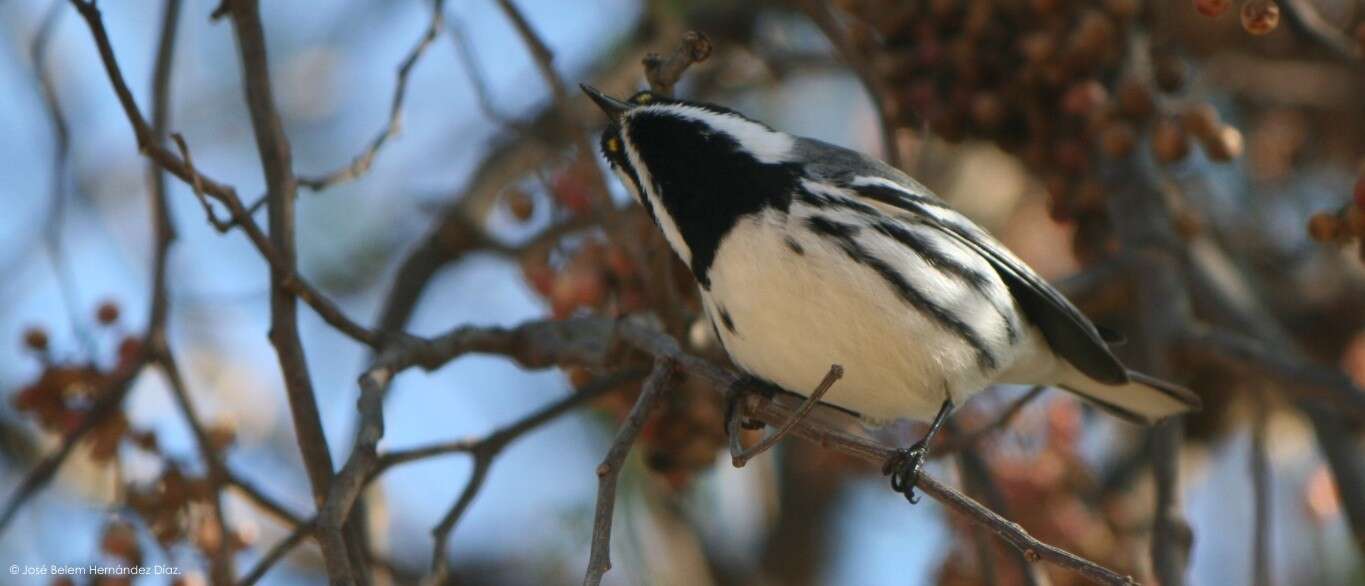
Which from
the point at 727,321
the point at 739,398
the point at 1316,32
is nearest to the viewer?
the point at 739,398

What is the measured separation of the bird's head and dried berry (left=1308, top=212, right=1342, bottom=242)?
1220mm

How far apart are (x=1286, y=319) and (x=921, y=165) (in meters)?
1.62

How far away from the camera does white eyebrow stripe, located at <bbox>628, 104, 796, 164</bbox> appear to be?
3465mm

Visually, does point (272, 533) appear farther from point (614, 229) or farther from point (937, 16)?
point (937, 16)

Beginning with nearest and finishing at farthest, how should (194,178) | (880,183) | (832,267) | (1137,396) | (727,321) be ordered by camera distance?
(194,178)
(832,267)
(727,321)
(880,183)
(1137,396)

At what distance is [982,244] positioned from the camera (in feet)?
11.8

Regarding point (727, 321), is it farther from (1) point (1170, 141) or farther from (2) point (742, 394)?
(1) point (1170, 141)

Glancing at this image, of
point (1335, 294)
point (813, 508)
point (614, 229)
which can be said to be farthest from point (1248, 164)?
point (614, 229)

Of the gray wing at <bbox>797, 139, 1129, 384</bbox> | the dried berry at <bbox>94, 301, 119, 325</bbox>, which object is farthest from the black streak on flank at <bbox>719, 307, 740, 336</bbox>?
the dried berry at <bbox>94, 301, 119, 325</bbox>

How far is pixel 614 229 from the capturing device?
3.65m

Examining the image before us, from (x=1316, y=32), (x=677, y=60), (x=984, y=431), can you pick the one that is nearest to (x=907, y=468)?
(x=984, y=431)

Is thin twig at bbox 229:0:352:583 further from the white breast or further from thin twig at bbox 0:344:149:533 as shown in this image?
the white breast

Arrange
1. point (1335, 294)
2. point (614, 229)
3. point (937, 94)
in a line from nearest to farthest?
point (614, 229), point (937, 94), point (1335, 294)

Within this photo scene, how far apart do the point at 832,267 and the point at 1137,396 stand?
1.14m
